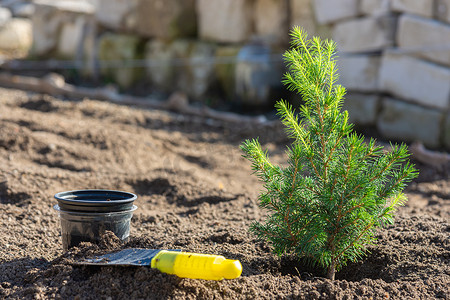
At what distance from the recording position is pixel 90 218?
2547 mm

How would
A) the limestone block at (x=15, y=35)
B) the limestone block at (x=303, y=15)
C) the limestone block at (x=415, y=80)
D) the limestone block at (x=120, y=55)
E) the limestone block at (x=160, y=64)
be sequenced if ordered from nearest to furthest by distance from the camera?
the limestone block at (x=415, y=80), the limestone block at (x=303, y=15), the limestone block at (x=160, y=64), the limestone block at (x=120, y=55), the limestone block at (x=15, y=35)

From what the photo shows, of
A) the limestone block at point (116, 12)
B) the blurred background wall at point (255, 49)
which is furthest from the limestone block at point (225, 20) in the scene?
the limestone block at point (116, 12)

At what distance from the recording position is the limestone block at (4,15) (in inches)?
494

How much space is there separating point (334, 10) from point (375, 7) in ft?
2.04

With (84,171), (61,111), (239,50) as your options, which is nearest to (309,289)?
(84,171)

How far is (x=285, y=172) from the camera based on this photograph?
2324 millimetres

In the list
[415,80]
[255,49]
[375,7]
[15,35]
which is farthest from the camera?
[15,35]

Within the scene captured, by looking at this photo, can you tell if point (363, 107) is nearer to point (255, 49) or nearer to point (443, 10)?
point (443, 10)

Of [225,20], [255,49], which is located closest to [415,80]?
[255,49]

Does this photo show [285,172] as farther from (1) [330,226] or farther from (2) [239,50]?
(2) [239,50]

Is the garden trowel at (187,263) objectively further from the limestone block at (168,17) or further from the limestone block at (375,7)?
the limestone block at (168,17)

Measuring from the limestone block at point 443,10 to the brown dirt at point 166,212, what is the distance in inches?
66.6

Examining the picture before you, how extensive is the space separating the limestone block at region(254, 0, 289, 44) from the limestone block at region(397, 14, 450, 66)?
202 centimetres

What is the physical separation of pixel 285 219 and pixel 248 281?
1.11ft
